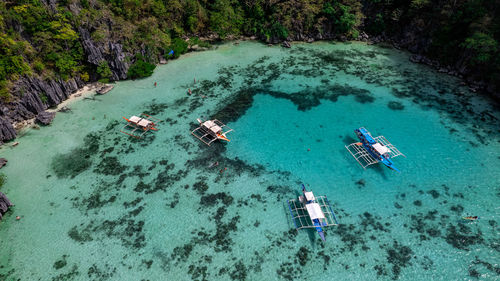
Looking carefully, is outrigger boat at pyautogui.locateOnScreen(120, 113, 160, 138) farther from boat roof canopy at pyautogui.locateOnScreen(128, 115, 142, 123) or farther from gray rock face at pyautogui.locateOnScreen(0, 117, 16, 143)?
gray rock face at pyautogui.locateOnScreen(0, 117, 16, 143)

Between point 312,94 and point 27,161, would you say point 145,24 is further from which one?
point 312,94

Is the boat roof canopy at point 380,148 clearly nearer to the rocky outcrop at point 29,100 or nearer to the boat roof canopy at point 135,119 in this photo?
the boat roof canopy at point 135,119

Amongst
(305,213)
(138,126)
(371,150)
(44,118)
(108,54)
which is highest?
(108,54)

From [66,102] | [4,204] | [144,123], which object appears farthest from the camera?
[66,102]

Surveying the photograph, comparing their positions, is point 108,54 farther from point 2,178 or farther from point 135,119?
point 2,178

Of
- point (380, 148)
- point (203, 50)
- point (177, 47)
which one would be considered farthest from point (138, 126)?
point (380, 148)

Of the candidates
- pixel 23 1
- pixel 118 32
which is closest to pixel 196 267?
pixel 118 32

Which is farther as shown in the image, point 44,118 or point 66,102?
point 66,102
